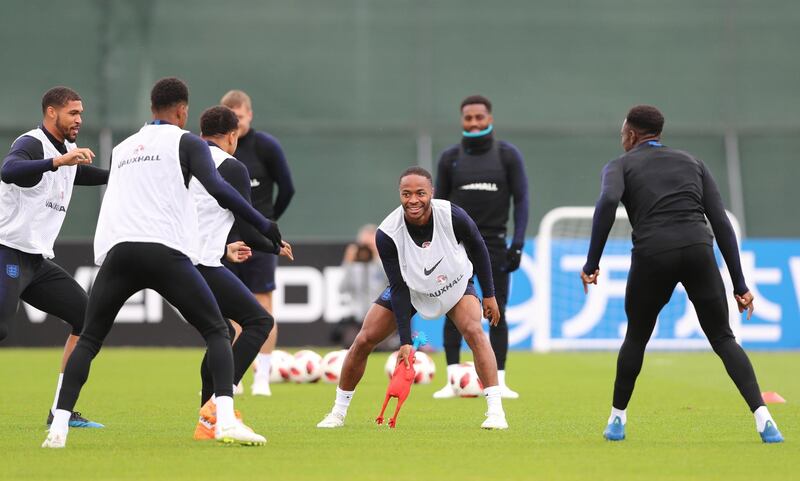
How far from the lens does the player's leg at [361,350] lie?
949 centimetres

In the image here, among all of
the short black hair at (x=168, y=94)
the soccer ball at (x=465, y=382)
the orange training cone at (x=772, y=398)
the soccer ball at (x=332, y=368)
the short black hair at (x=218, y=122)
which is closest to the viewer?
the short black hair at (x=168, y=94)

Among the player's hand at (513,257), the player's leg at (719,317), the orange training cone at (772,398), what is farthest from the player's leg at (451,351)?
the player's leg at (719,317)

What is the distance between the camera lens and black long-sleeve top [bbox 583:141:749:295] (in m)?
8.46

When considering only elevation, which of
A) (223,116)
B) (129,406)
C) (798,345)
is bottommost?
(798,345)

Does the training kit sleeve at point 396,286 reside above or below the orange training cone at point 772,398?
above

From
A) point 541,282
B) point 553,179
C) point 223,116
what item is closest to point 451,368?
point 223,116

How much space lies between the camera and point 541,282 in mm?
20562

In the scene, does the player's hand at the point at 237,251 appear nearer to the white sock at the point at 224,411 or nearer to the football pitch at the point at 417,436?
the football pitch at the point at 417,436

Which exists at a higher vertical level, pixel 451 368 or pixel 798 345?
pixel 451 368

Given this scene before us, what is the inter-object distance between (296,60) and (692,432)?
16.6 m

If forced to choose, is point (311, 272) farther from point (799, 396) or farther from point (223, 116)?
point (223, 116)

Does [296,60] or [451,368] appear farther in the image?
[296,60]

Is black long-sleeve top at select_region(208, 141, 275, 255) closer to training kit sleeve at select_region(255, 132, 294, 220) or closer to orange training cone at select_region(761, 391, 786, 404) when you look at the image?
training kit sleeve at select_region(255, 132, 294, 220)

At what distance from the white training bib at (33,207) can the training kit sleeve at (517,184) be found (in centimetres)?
465
